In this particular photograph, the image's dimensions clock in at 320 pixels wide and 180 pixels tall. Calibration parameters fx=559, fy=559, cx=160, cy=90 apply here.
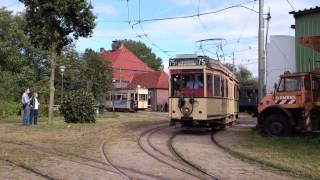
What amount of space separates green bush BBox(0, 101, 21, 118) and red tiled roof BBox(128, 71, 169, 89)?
31834 mm

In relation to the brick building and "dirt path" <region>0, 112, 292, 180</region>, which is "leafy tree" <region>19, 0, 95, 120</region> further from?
the brick building

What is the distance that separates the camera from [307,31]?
2508 cm

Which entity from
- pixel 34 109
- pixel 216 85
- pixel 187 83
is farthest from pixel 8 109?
pixel 216 85

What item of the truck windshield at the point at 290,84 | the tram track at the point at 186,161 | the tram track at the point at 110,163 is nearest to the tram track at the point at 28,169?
the tram track at the point at 110,163

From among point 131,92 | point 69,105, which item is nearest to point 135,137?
point 69,105

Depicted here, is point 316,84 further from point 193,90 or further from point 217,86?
point 193,90

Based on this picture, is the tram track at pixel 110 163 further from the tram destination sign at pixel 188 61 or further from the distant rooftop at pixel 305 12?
the distant rooftop at pixel 305 12

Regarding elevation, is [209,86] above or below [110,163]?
above

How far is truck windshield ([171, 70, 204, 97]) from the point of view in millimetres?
22078

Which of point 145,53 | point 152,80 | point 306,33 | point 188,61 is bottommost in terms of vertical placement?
point 188,61

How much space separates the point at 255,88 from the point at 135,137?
37.2m

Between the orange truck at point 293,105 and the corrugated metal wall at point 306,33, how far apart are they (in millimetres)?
4294

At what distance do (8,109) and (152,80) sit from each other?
3809 centimetres

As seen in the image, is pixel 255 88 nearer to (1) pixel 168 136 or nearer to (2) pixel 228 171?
(1) pixel 168 136
